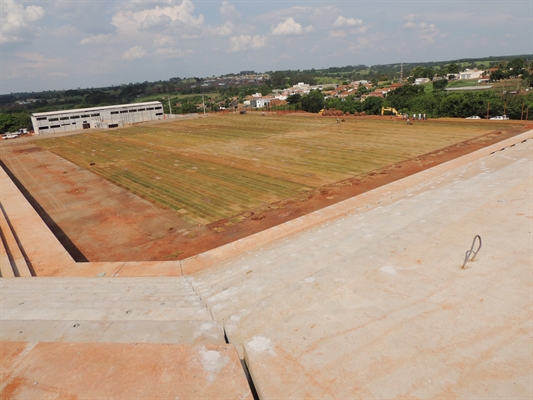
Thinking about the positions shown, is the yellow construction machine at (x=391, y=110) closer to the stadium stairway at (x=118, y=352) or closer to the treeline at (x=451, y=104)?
the treeline at (x=451, y=104)

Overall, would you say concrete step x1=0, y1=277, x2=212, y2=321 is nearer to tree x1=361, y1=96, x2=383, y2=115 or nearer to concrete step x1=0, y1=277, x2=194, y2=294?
concrete step x1=0, y1=277, x2=194, y2=294

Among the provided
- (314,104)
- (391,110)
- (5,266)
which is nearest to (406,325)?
(5,266)

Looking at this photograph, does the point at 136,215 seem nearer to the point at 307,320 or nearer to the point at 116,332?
the point at 116,332

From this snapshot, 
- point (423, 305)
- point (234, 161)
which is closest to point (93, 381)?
point (423, 305)

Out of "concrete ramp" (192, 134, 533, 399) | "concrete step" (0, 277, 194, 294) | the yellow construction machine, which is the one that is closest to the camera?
"concrete ramp" (192, 134, 533, 399)

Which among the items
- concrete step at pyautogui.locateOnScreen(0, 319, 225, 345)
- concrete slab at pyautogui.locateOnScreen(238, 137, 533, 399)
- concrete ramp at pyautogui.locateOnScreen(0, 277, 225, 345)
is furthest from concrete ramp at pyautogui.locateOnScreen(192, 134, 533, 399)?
concrete ramp at pyautogui.locateOnScreen(0, 277, 225, 345)

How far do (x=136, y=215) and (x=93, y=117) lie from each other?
72983 millimetres

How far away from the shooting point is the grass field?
25672mm

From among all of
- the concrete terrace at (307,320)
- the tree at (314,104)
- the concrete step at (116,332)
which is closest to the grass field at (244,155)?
the concrete terrace at (307,320)

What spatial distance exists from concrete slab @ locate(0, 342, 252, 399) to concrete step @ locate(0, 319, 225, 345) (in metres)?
0.68

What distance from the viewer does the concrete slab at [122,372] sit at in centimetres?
513

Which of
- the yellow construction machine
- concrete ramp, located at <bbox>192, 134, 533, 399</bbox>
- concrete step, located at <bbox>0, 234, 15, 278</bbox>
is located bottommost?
concrete step, located at <bbox>0, 234, 15, 278</bbox>

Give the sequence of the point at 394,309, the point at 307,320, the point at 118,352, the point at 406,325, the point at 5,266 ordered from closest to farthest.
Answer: the point at 118,352 < the point at 406,325 < the point at 307,320 < the point at 394,309 < the point at 5,266

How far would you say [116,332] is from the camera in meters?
7.18
